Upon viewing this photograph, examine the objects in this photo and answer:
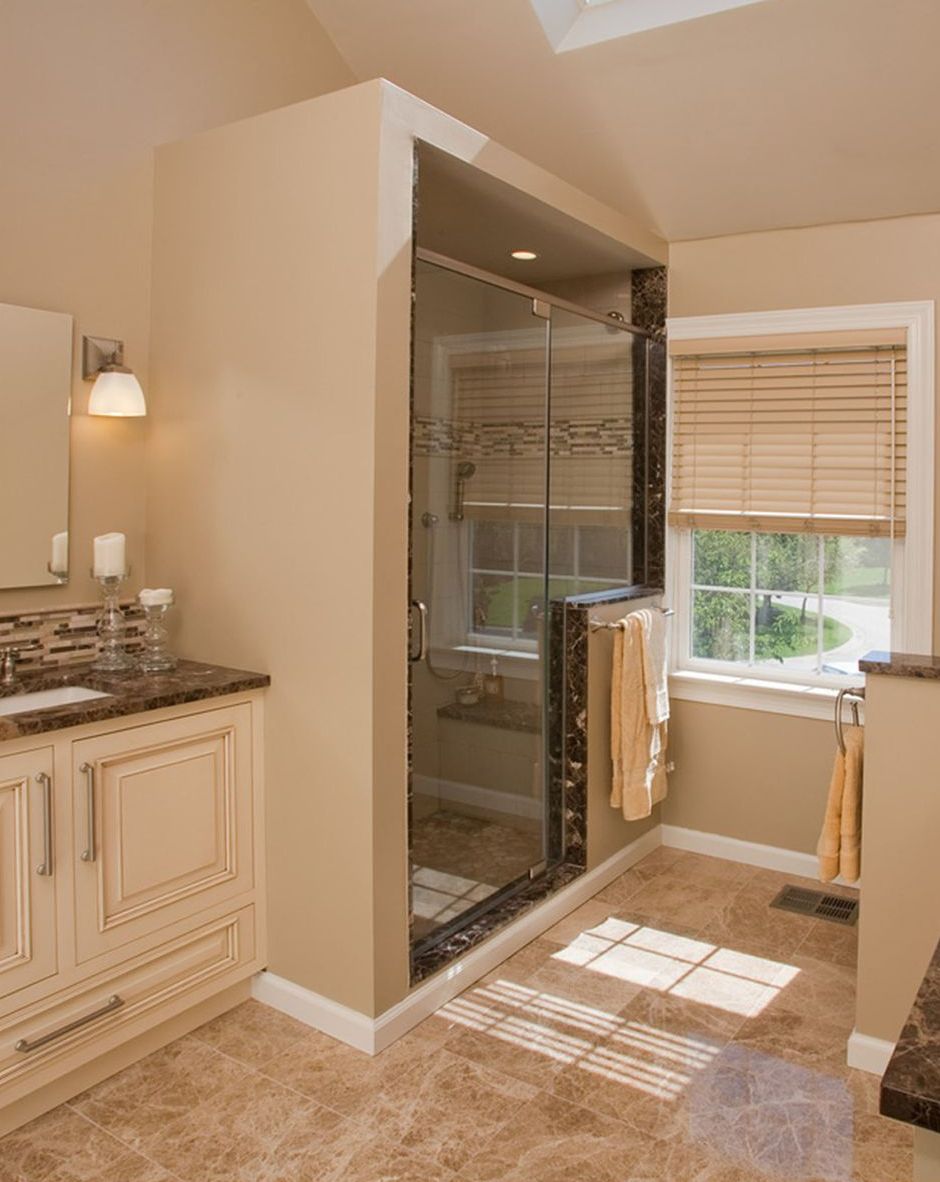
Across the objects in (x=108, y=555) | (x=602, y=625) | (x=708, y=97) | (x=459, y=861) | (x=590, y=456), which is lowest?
(x=459, y=861)

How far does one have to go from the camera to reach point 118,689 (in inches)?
99.3

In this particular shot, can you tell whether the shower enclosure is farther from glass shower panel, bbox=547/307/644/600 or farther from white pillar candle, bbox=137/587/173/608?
Answer: white pillar candle, bbox=137/587/173/608

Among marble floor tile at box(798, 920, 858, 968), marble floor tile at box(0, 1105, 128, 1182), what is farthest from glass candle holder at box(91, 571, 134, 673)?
marble floor tile at box(798, 920, 858, 968)

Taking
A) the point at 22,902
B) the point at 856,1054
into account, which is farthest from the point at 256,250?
the point at 856,1054

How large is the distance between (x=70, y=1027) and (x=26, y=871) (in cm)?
40

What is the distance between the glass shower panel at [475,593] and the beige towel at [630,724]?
0.28 metres

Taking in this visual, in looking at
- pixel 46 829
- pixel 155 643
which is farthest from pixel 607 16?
pixel 46 829

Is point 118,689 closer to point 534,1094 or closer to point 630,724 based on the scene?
point 534,1094

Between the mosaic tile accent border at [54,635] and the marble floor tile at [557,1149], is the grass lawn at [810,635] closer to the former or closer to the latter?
the marble floor tile at [557,1149]

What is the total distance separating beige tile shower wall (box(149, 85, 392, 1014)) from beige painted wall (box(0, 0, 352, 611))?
0.11 meters

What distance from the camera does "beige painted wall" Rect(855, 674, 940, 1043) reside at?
2.33 metres

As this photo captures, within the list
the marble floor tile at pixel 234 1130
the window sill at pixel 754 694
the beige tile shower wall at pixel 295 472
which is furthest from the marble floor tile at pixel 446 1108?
the window sill at pixel 754 694

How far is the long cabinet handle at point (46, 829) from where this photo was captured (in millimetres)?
2195

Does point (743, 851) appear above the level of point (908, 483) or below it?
below
